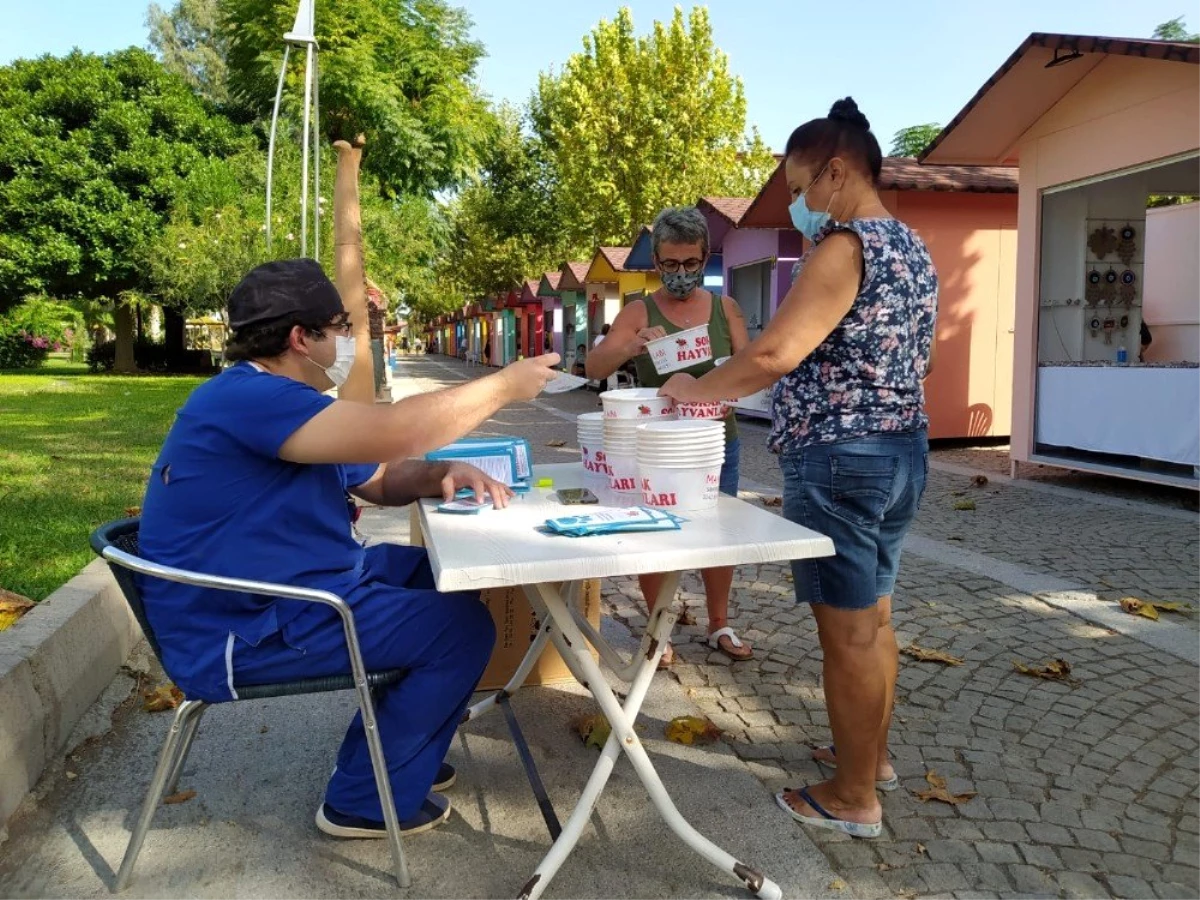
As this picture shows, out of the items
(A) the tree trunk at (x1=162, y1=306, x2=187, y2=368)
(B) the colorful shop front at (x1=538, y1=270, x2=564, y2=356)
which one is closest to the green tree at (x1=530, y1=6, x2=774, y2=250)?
(B) the colorful shop front at (x1=538, y1=270, x2=564, y2=356)

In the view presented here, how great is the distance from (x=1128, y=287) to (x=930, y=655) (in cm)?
780

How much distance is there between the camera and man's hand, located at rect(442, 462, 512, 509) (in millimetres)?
2713

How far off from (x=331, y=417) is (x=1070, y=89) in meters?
8.99

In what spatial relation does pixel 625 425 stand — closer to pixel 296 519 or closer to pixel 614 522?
pixel 614 522

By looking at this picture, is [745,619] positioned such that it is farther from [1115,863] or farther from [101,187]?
[101,187]

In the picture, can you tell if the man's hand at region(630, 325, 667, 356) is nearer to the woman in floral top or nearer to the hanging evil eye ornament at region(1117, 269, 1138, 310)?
the woman in floral top

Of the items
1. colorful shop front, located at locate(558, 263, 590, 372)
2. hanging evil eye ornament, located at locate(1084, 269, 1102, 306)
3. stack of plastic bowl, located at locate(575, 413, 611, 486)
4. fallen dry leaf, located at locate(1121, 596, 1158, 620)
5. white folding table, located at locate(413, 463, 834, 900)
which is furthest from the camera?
colorful shop front, located at locate(558, 263, 590, 372)

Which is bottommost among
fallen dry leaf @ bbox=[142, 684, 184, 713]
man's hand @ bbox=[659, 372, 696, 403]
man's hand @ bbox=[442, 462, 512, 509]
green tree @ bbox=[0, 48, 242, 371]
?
fallen dry leaf @ bbox=[142, 684, 184, 713]

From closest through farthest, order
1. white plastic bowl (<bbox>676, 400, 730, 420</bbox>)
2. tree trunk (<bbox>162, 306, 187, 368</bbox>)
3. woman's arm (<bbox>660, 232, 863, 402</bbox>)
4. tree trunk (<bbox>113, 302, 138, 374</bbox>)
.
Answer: woman's arm (<bbox>660, 232, 863, 402</bbox>)
white plastic bowl (<bbox>676, 400, 730, 420</bbox>)
tree trunk (<bbox>113, 302, 138, 374</bbox>)
tree trunk (<bbox>162, 306, 187, 368</bbox>)

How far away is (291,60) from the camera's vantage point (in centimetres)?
2622

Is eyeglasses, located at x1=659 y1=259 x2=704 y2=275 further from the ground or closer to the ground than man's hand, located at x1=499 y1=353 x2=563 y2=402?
further from the ground

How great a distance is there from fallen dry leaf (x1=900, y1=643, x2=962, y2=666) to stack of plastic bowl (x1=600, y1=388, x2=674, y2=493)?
2071 millimetres

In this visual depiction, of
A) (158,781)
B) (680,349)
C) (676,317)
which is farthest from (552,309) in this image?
(158,781)

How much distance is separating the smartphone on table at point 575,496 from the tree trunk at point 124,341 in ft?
101
